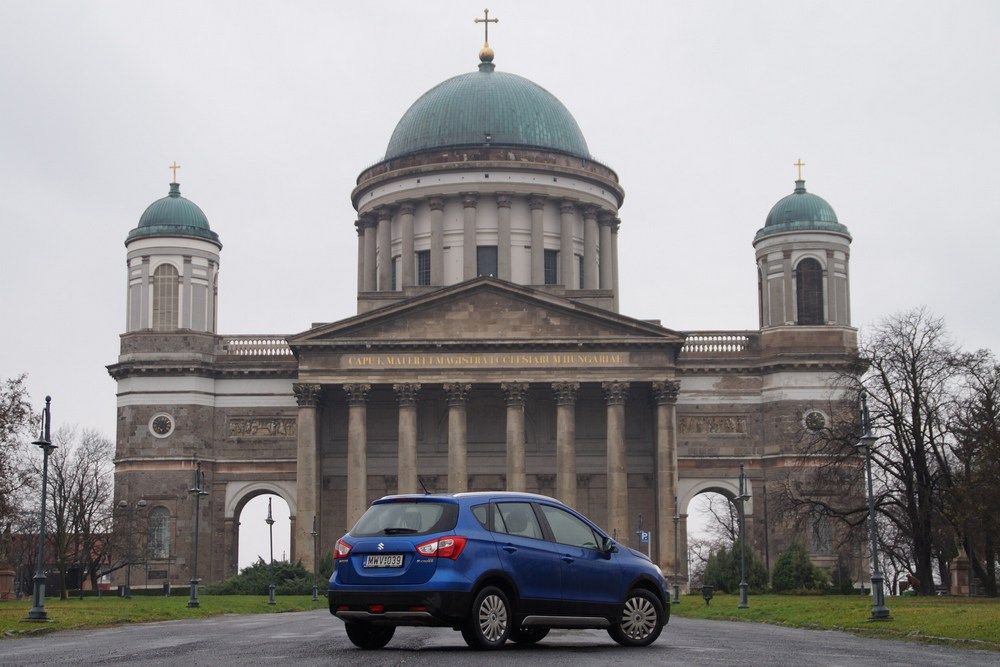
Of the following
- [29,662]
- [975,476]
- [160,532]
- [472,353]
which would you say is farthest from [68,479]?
[29,662]

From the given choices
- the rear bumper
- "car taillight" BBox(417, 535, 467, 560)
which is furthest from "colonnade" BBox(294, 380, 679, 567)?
"car taillight" BBox(417, 535, 467, 560)

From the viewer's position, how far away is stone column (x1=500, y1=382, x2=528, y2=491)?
80.6 m

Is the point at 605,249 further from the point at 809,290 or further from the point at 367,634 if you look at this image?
the point at 367,634

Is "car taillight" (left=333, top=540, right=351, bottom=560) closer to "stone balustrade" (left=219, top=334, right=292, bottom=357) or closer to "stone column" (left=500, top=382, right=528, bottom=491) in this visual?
"stone column" (left=500, top=382, right=528, bottom=491)

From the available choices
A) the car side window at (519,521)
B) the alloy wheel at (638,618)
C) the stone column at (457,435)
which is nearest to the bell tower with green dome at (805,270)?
the stone column at (457,435)

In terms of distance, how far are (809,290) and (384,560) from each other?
7003 centimetres

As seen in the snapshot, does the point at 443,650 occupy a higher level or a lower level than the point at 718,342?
lower

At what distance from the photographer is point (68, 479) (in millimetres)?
95875

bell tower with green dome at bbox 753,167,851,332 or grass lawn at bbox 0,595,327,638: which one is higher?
bell tower with green dome at bbox 753,167,851,332

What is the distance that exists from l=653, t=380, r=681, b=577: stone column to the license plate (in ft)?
190

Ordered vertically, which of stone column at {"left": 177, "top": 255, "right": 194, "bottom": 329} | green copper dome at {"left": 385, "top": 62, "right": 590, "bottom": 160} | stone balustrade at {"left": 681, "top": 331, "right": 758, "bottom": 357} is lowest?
stone balustrade at {"left": 681, "top": 331, "right": 758, "bottom": 357}

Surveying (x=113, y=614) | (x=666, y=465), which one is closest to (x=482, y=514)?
(x=113, y=614)

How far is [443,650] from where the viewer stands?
78.8 ft

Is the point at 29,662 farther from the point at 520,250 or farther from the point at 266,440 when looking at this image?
the point at 520,250
